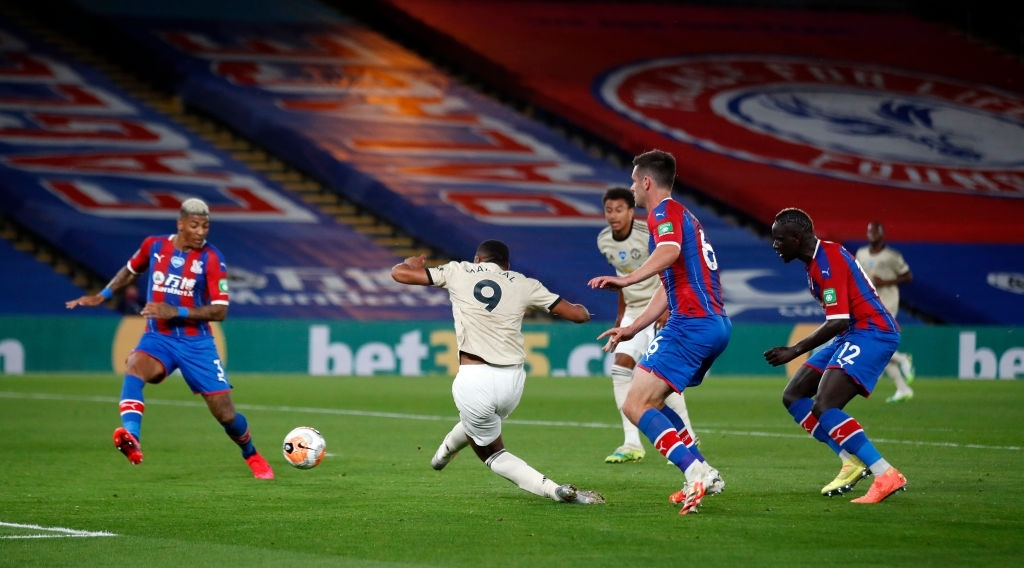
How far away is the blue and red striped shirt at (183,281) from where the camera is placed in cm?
1158

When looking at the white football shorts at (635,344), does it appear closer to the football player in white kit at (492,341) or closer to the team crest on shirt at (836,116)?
the football player in white kit at (492,341)

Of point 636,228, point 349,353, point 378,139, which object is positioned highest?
point 636,228

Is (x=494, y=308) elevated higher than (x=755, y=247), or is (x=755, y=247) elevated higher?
(x=494, y=308)

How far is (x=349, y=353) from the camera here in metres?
26.7

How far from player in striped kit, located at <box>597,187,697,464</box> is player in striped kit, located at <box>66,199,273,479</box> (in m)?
3.08

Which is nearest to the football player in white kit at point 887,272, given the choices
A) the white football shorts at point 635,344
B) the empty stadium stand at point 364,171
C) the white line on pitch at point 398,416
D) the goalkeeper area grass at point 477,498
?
the goalkeeper area grass at point 477,498

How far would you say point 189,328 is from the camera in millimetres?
11617

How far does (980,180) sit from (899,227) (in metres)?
3.83

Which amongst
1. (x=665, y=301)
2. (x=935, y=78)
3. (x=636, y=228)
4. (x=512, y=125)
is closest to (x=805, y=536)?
(x=665, y=301)

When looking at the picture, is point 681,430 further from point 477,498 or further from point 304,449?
point 304,449

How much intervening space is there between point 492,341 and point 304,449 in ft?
7.26

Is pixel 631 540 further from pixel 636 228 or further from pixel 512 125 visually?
pixel 512 125

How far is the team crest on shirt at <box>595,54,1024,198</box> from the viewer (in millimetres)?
36219

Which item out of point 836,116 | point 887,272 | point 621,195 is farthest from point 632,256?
point 836,116
